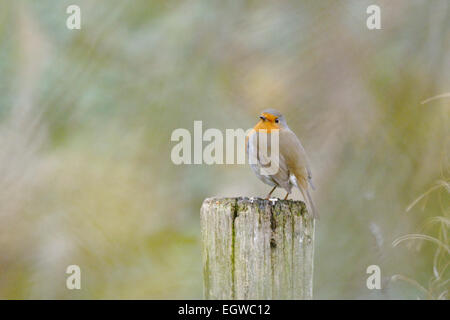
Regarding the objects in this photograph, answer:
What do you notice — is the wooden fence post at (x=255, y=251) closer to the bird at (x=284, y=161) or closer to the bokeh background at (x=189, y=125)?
the bird at (x=284, y=161)

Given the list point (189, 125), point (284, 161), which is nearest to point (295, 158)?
point (284, 161)

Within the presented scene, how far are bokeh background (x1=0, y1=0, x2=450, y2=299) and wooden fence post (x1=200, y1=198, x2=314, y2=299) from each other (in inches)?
102

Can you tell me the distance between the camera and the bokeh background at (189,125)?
17.5 feet

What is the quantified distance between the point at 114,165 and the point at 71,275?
107 cm

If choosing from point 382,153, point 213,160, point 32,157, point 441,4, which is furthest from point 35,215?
point 441,4

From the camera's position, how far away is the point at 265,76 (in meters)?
5.78

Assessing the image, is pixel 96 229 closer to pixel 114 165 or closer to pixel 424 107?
pixel 114 165

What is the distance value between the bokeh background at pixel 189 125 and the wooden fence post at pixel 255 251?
2.58 metres

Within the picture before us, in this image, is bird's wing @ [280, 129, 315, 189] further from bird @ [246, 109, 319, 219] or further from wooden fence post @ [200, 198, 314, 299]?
wooden fence post @ [200, 198, 314, 299]

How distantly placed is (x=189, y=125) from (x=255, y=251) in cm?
321

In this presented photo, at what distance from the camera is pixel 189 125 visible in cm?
568

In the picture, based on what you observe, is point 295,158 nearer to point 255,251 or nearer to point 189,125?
point 255,251
